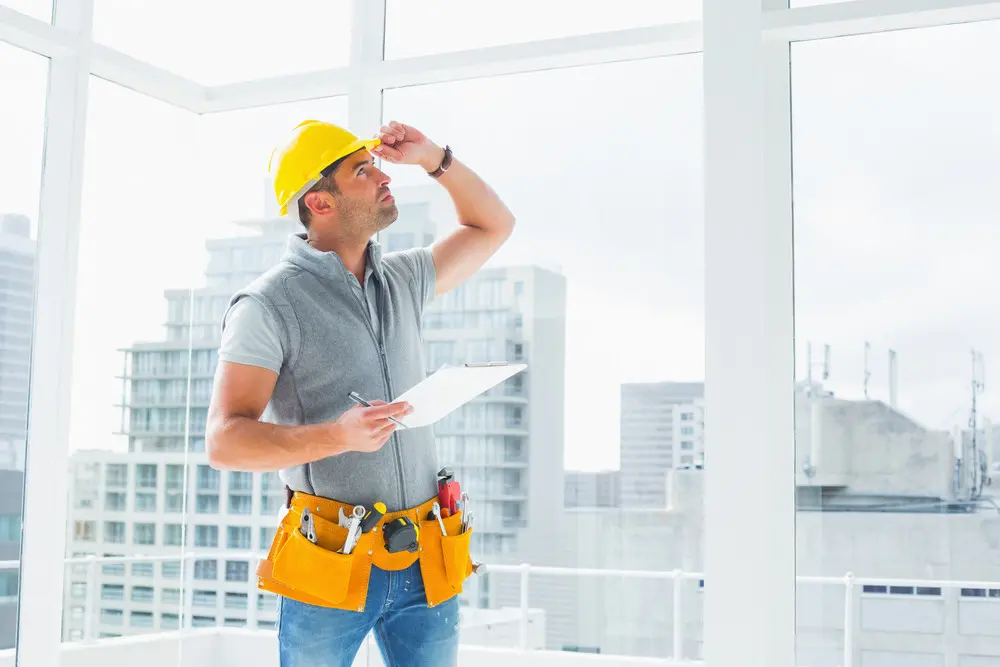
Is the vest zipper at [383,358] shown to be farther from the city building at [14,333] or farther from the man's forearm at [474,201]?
the city building at [14,333]

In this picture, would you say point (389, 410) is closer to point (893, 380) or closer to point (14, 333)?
point (893, 380)

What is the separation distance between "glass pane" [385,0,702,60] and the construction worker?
84 cm

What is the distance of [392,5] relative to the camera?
123 inches

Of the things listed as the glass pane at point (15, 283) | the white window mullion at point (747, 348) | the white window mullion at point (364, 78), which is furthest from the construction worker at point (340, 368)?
the glass pane at point (15, 283)

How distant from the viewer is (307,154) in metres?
2.16

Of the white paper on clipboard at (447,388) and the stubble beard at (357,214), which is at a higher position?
the stubble beard at (357,214)

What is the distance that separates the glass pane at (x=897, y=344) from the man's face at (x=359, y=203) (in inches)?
42.8

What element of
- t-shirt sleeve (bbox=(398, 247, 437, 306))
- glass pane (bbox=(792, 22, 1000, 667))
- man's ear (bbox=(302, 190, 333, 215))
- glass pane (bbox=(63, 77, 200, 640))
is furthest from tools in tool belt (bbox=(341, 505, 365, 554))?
glass pane (bbox=(63, 77, 200, 640))

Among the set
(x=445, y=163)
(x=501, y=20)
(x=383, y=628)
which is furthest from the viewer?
(x=501, y=20)

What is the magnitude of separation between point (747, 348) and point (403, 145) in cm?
96

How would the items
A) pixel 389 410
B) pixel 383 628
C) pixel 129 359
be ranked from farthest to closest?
1. pixel 129 359
2. pixel 383 628
3. pixel 389 410

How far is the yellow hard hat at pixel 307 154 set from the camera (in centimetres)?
215

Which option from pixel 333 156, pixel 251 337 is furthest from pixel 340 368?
pixel 333 156

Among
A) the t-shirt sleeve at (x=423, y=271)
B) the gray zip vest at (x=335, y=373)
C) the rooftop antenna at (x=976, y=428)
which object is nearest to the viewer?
the gray zip vest at (x=335, y=373)
